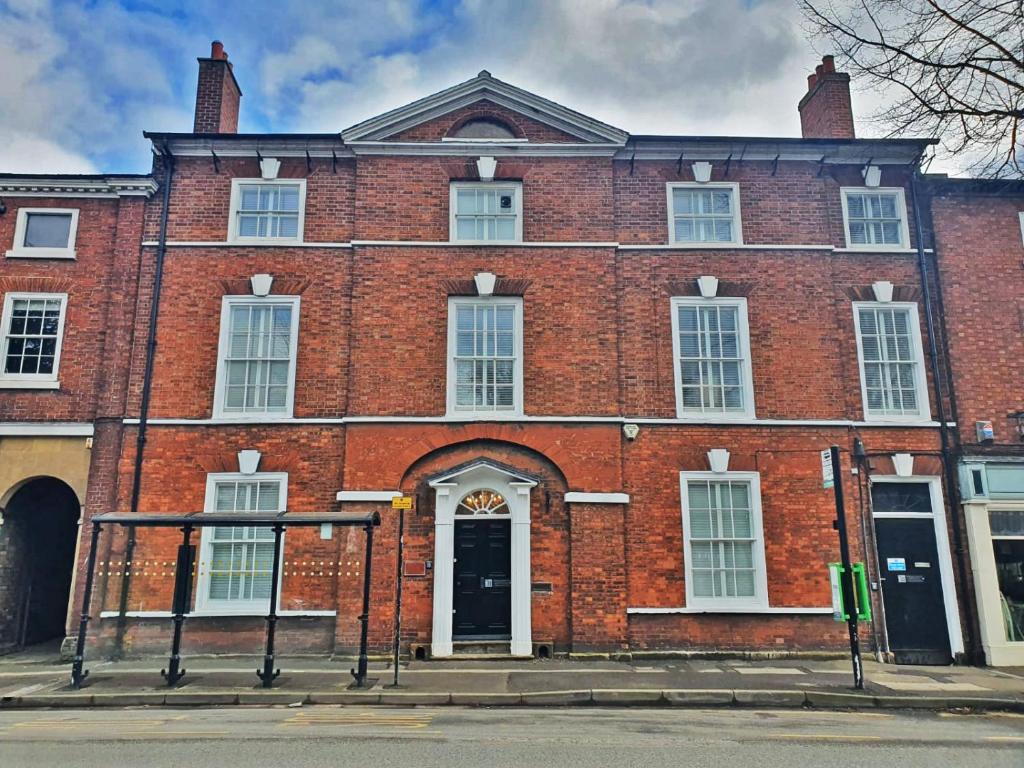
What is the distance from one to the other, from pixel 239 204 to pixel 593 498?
30.9ft

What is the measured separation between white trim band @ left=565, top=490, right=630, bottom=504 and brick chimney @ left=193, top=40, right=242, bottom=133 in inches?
433

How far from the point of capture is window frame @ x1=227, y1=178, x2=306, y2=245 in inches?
567

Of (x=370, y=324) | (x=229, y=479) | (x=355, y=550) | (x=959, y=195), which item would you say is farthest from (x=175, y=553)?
(x=959, y=195)

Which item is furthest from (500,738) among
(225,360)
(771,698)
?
(225,360)

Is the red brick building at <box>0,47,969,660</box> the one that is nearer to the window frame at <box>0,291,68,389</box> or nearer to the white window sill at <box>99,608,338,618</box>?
the white window sill at <box>99,608,338,618</box>

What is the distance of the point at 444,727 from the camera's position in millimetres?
8531

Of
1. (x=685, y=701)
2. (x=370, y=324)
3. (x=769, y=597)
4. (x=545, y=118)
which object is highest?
(x=545, y=118)

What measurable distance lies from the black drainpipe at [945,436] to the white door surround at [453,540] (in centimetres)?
805

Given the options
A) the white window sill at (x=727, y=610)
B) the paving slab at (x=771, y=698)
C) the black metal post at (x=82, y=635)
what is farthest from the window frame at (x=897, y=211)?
the black metal post at (x=82, y=635)

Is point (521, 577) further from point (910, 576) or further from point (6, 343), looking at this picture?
point (6, 343)

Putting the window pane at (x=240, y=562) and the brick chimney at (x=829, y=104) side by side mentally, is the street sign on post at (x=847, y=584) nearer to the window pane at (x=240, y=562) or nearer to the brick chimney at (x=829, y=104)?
the brick chimney at (x=829, y=104)

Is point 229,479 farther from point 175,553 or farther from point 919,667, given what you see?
point 919,667

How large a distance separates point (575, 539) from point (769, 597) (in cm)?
374

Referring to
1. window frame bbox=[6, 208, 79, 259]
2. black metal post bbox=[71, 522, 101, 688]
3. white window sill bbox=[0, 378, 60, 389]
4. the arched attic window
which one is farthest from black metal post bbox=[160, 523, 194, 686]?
the arched attic window
